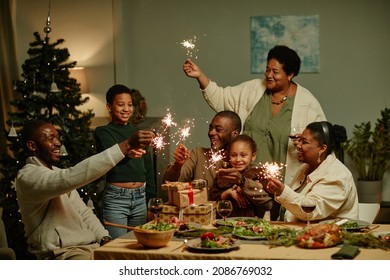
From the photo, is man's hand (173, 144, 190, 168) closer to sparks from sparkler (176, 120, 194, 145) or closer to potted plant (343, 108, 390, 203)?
sparks from sparkler (176, 120, 194, 145)

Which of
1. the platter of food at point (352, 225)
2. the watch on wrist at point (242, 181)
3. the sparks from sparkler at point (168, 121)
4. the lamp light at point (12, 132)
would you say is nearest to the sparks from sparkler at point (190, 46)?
the sparks from sparkler at point (168, 121)

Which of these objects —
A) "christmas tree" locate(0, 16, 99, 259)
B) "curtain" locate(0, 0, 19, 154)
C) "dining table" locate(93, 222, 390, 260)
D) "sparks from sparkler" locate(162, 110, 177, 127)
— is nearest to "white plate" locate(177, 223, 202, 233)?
"dining table" locate(93, 222, 390, 260)

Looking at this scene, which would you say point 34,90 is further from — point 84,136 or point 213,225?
point 213,225

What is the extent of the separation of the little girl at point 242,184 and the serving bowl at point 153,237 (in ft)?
2.05

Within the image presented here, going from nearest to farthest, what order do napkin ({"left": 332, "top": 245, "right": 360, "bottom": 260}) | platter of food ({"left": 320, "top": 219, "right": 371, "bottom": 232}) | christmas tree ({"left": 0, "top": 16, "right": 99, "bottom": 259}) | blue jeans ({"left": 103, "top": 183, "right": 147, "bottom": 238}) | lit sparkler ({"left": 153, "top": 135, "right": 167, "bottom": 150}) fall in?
napkin ({"left": 332, "top": 245, "right": 360, "bottom": 260}) → platter of food ({"left": 320, "top": 219, "right": 371, "bottom": 232}) → blue jeans ({"left": 103, "top": 183, "right": 147, "bottom": 238}) → lit sparkler ({"left": 153, "top": 135, "right": 167, "bottom": 150}) → christmas tree ({"left": 0, "top": 16, "right": 99, "bottom": 259})

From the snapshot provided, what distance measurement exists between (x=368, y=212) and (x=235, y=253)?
94 cm

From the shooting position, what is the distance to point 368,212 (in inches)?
114

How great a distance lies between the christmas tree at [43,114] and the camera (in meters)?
3.71

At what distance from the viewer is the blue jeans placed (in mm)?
3045

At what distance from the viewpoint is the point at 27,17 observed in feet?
12.5

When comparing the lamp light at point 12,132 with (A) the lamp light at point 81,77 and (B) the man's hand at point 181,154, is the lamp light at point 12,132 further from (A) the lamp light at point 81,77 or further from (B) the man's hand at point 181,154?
(B) the man's hand at point 181,154

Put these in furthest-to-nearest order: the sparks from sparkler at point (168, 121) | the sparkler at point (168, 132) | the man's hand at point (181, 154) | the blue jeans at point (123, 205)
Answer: the sparks from sparkler at point (168, 121) → the sparkler at point (168, 132) → the blue jeans at point (123, 205) → the man's hand at point (181, 154)

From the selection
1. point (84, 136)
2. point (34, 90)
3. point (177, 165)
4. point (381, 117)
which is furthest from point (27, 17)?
point (381, 117)

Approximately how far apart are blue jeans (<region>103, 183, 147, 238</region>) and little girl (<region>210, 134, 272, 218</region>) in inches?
14.7
